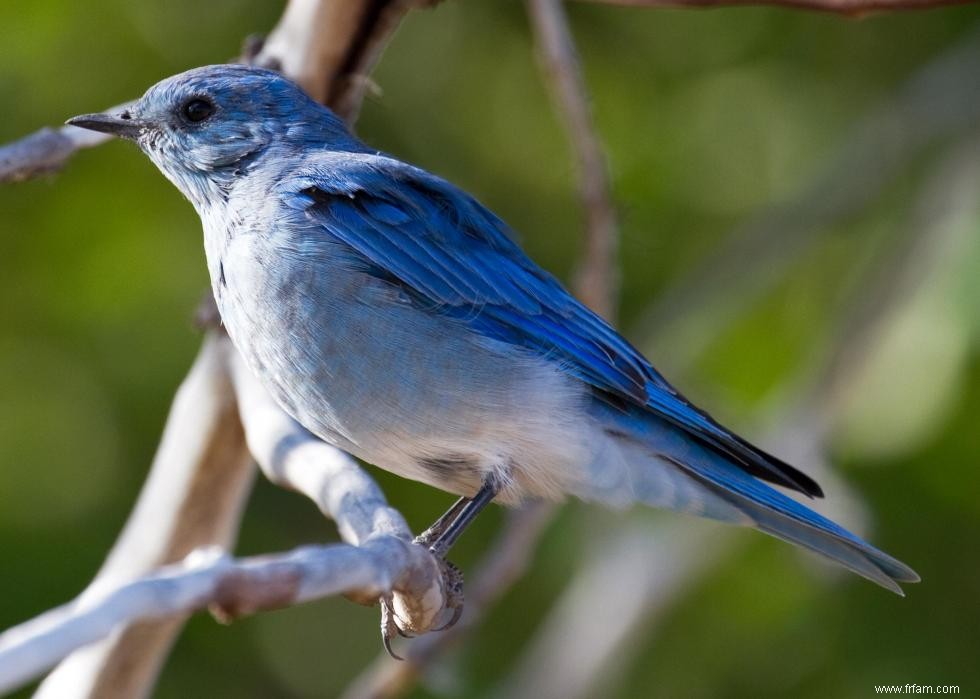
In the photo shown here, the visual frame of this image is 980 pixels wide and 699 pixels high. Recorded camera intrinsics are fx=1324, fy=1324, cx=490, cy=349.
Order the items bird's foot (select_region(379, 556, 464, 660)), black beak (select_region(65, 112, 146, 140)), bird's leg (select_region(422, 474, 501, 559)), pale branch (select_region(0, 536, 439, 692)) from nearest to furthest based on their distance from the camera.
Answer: pale branch (select_region(0, 536, 439, 692)), bird's foot (select_region(379, 556, 464, 660)), bird's leg (select_region(422, 474, 501, 559)), black beak (select_region(65, 112, 146, 140))

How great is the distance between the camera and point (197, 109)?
423cm

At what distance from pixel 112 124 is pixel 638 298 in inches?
135

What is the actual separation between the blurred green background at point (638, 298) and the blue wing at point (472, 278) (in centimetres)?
169

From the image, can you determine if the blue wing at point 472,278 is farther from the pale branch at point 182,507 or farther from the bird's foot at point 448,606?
the bird's foot at point 448,606

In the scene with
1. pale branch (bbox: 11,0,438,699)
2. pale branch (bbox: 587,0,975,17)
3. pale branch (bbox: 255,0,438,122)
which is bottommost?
pale branch (bbox: 11,0,438,699)

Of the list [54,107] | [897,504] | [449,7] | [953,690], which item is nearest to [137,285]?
[54,107]

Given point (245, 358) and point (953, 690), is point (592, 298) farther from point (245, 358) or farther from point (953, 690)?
point (953, 690)

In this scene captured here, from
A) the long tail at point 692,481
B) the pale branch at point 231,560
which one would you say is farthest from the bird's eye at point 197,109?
the long tail at point 692,481

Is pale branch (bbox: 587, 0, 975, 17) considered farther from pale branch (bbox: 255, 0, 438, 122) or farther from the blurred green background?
the blurred green background

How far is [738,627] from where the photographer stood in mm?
6398

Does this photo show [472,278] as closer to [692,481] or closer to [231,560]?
[692,481]

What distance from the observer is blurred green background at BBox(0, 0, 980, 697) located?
5.95 meters

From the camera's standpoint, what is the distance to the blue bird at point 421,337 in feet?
12.1

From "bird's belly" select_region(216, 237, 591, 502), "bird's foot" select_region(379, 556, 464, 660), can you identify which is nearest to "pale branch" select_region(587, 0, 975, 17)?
"bird's belly" select_region(216, 237, 591, 502)
